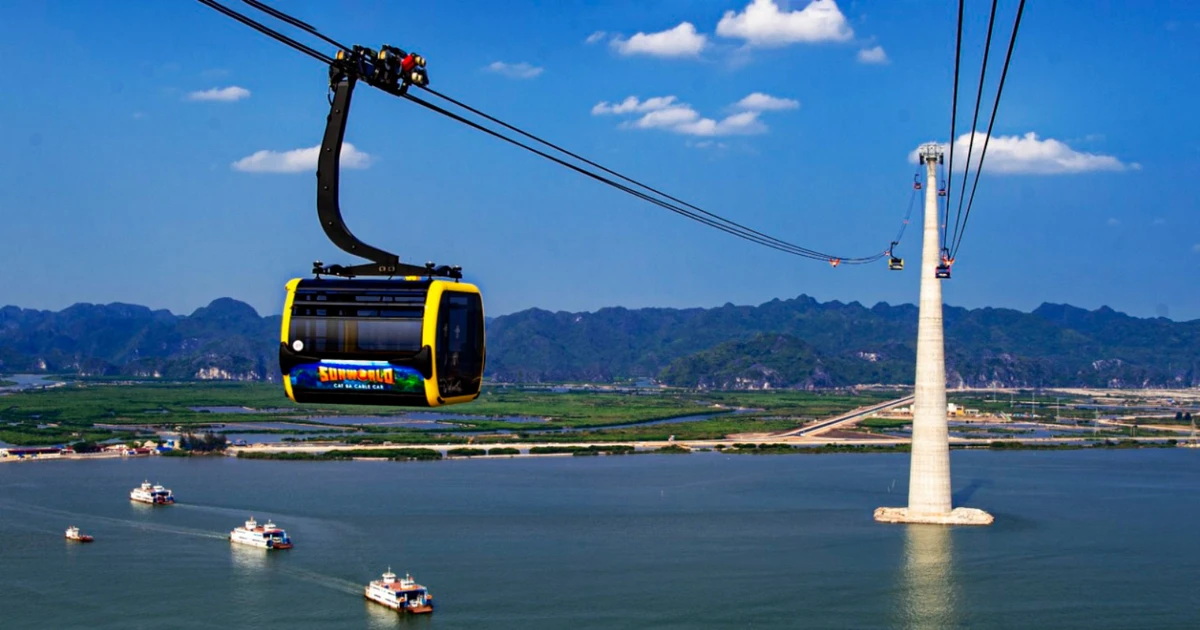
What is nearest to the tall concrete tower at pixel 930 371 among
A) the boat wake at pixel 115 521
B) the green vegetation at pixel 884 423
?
the boat wake at pixel 115 521

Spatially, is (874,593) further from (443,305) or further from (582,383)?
(582,383)

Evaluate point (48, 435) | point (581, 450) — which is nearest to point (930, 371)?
point (581, 450)

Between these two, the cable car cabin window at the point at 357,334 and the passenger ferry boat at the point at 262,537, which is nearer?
the cable car cabin window at the point at 357,334

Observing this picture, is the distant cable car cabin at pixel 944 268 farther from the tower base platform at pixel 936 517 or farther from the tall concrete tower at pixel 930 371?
the tower base platform at pixel 936 517

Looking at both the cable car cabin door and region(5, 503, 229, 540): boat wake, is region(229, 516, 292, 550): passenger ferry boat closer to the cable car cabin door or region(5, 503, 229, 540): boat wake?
region(5, 503, 229, 540): boat wake

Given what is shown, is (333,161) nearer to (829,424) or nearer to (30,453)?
(30,453)

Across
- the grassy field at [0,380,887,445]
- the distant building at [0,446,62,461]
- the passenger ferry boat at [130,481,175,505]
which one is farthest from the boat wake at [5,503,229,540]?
the grassy field at [0,380,887,445]

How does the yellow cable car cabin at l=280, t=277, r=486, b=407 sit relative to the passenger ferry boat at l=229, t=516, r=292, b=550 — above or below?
above
